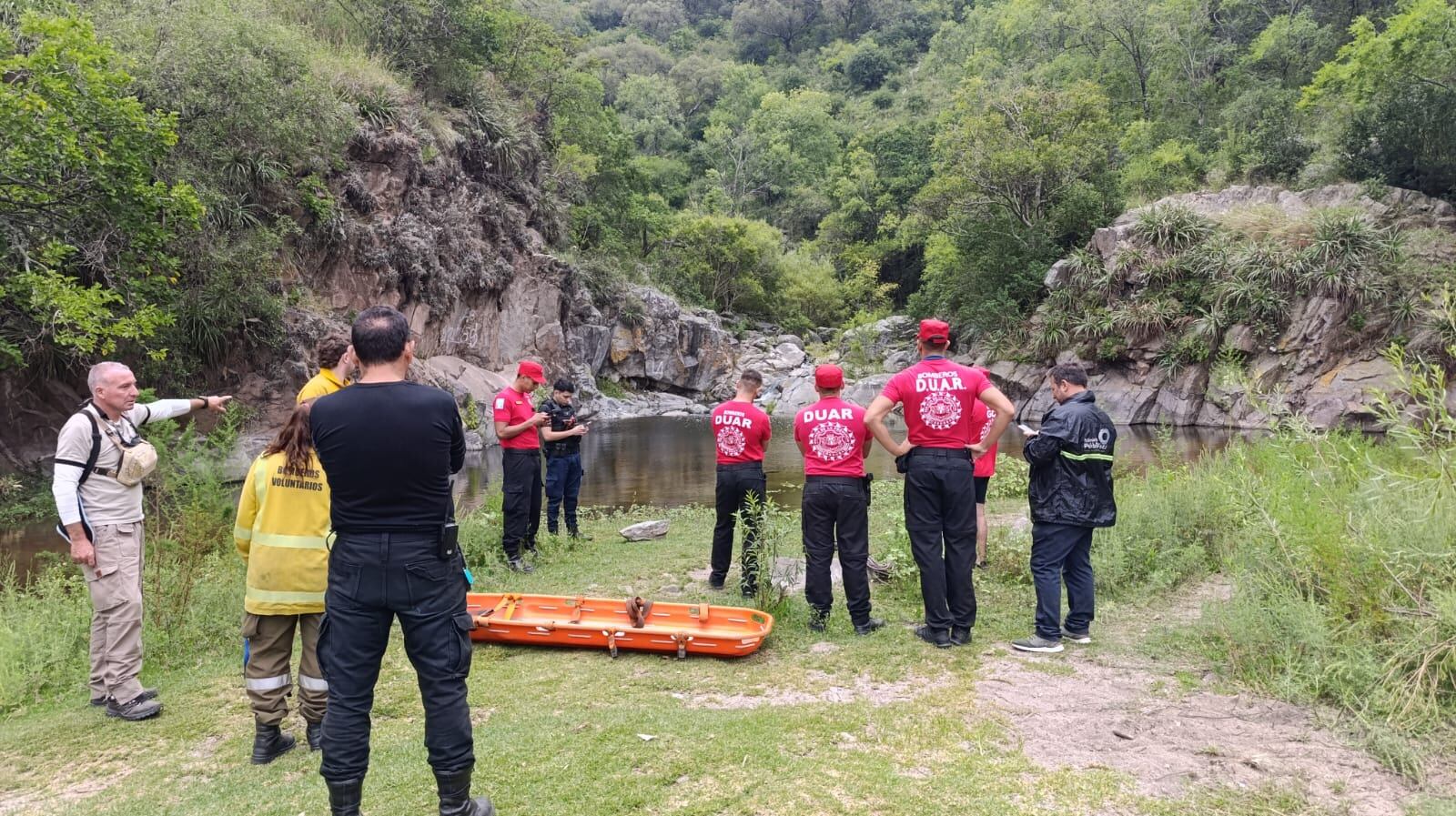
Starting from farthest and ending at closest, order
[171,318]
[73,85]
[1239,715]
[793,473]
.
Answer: [793,473]
[171,318]
[73,85]
[1239,715]

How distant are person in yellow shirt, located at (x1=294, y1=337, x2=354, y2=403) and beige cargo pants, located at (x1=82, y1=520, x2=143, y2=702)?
5.01ft

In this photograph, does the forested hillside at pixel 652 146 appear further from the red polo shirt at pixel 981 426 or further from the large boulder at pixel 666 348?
the red polo shirt at pixel 981 426

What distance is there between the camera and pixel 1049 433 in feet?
16.3

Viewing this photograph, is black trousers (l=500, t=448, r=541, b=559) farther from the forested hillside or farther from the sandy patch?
the forested hillside

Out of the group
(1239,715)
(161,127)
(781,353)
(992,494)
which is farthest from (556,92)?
(1239,715)

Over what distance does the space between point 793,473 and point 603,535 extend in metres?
6.94

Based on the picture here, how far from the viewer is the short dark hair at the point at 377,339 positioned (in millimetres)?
2807

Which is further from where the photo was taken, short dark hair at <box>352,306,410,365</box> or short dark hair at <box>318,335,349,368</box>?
short dark hair at <box>318,335,349,368</box>

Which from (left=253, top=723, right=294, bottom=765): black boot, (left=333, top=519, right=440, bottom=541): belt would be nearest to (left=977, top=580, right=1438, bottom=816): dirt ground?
(left=333, top=519, right=440, bottom=541): belt

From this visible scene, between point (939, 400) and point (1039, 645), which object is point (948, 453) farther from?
point (1039, 645)

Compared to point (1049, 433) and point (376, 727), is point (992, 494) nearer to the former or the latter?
point (1049, 433)

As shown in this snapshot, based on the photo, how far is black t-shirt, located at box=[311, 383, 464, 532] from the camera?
107 inches

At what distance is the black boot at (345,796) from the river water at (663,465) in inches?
330

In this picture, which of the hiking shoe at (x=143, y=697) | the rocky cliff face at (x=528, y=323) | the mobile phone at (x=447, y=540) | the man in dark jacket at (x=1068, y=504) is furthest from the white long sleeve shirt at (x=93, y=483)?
the rocky cliff face at (x=528, y=323)
